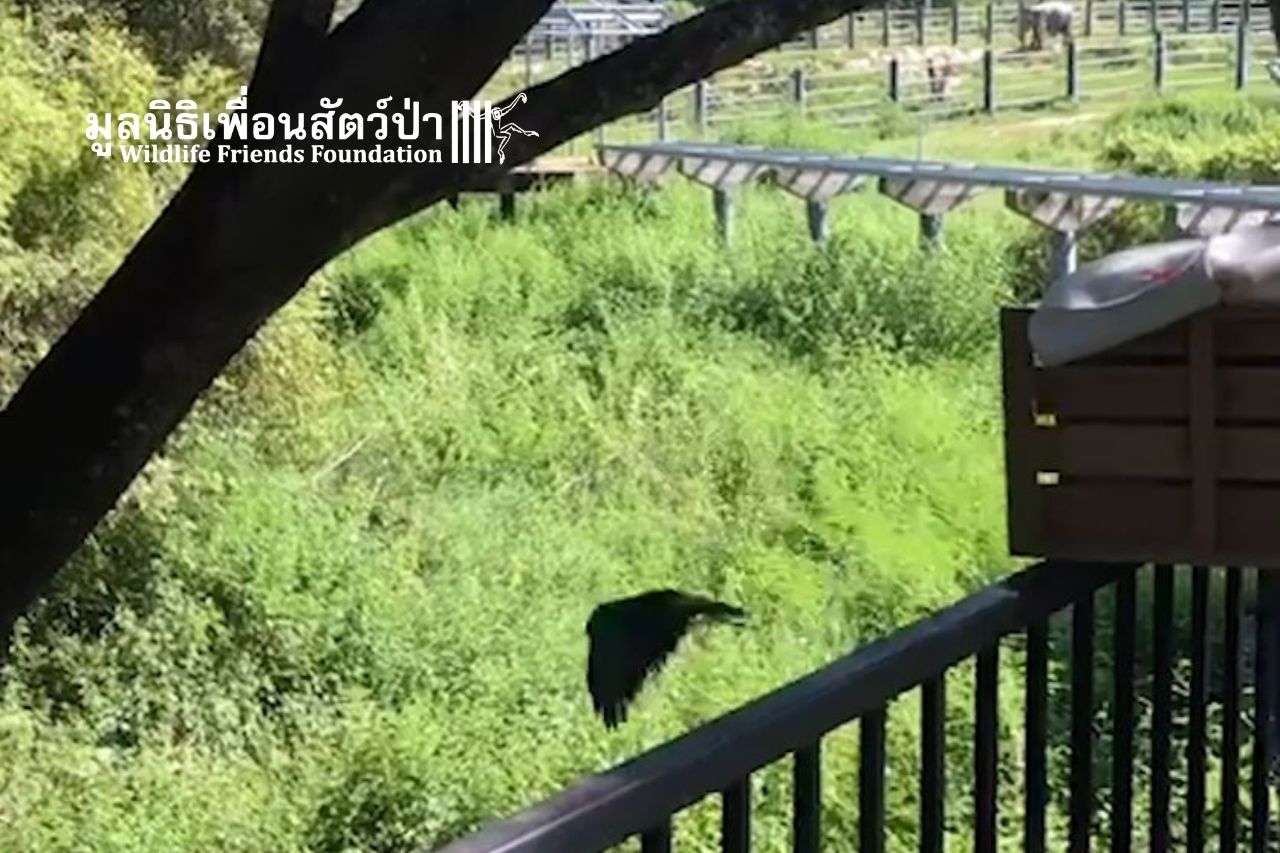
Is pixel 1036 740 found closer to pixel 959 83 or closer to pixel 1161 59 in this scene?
pixel 1161 59

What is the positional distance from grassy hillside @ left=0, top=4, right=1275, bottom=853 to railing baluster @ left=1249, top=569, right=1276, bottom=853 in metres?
1.31

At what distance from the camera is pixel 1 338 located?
5.41 metres

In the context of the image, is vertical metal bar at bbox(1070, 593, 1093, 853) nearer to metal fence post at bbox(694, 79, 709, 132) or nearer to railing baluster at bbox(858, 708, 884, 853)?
railing baluster at bbox(858, 708, 884, 853)

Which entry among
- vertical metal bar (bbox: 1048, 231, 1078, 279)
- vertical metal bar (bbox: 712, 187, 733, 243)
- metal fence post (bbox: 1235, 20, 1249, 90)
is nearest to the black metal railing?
vertical metal bar (bbox: 1048, 231, 1078, 279)

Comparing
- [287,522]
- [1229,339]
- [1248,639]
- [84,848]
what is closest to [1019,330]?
[1229,339]

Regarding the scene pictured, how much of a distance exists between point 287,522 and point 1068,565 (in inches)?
213

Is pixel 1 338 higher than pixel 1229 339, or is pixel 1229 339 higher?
pixel 1229 339

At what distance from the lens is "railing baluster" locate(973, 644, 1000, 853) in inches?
56.4

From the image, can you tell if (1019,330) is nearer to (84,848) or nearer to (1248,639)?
(1248,639)

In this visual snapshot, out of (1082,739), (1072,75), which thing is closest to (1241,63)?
(1072,75)

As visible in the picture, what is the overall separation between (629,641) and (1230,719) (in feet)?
2.11

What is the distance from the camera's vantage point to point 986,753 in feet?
4.88

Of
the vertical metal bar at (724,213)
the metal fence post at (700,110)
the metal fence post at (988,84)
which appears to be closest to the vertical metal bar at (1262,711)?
the vertical metal bar at (724,213)

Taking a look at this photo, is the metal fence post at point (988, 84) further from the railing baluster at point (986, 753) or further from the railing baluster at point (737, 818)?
the railing baluster at point (737, 818)
